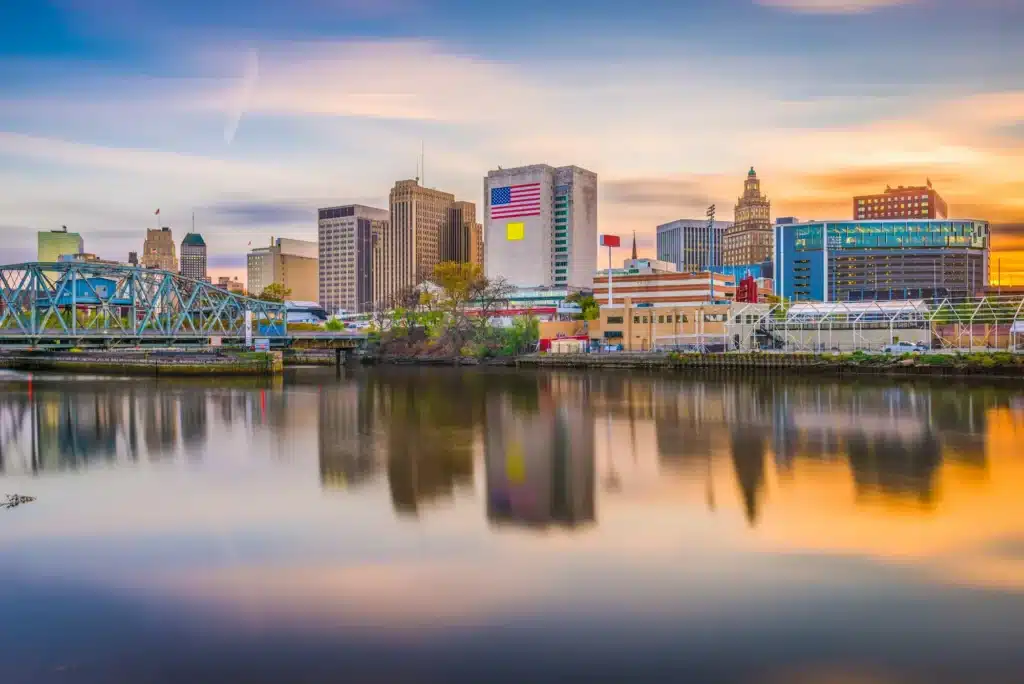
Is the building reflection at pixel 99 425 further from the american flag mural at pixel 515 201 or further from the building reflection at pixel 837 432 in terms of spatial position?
the american flag mural at pixel 515 201

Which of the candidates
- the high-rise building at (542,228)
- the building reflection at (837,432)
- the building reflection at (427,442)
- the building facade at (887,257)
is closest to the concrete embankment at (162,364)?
the building reflection at (427,442)

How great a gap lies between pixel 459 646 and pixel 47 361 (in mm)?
77805

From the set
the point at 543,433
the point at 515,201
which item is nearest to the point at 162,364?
the point at 543,433

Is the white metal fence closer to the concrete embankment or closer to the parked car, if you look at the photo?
the parked car

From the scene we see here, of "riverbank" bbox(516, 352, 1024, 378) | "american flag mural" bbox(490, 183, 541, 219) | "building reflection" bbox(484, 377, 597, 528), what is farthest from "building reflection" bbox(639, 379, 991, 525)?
"american flag mural" bbox(490, 183, 541, 219)

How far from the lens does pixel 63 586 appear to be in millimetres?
13016

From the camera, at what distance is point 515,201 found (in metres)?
150

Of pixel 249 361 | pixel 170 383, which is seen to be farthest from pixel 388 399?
pixel 249 361

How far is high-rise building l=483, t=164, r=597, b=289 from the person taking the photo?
148 meters

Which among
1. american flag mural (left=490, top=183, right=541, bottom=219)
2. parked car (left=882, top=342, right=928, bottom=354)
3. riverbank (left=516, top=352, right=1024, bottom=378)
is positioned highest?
american flag mural (left=490, top=183, right=541, bottom=219)

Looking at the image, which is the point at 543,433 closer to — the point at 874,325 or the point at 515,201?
the point at 874,325

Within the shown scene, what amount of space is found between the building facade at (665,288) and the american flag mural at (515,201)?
52.5 m

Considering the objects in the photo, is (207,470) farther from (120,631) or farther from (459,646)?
(459,646)

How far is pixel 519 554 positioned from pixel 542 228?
13586 cm
